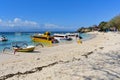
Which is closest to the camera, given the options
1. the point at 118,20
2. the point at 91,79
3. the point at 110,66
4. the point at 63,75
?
the point at 91,79

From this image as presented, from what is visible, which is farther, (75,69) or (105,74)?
(75,69)

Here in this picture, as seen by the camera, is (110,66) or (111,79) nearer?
(111,79)

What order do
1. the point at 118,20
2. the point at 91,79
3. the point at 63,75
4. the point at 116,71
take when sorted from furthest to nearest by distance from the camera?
the point at 118,20 → the point at 116,71 → the point at 63,75 → the point at 91,79

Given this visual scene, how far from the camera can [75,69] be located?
942 cm

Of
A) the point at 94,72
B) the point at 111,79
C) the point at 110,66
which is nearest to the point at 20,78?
the point at 94,72

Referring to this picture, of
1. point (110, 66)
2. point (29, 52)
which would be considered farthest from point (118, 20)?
point (110, 66)

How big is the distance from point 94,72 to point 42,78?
220 cm

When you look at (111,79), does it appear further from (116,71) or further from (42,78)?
(42,78)

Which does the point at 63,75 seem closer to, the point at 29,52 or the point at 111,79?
the point at 111,79

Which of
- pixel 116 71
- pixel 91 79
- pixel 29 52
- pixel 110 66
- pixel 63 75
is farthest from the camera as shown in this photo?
pixel 29 52

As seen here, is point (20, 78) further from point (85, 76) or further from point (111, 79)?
point (111, 79)

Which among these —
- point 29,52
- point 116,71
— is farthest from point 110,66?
point 29,52

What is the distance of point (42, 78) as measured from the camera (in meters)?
8.15

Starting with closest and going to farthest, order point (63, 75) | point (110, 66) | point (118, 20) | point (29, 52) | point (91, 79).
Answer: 1. point (91, 79)
2. point (63, 75)
3. point (110, 66)
4. point (29, 52)
5. point (118, 20)
